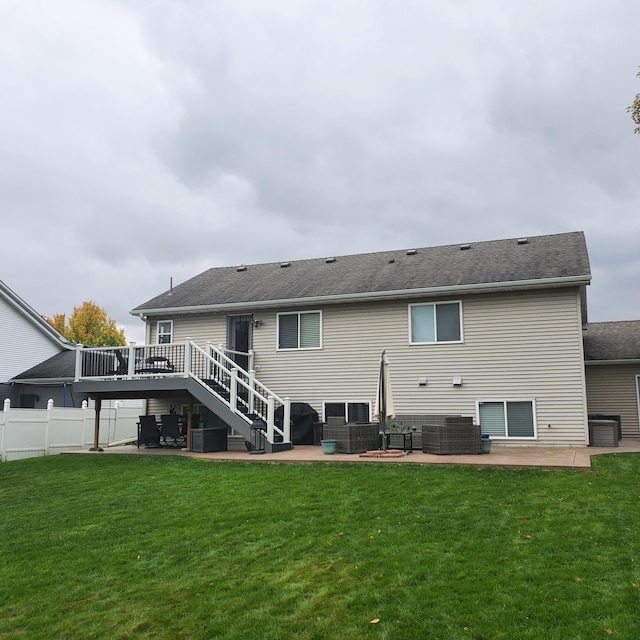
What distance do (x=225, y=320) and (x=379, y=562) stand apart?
12.4m

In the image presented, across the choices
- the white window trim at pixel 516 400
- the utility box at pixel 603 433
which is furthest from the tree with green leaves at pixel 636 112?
the utility box at pixel 603 433

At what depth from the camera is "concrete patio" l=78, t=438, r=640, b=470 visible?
33.3 feet

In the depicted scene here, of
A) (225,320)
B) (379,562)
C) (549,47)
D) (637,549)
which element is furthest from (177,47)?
(637,549)

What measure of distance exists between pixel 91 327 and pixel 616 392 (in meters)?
42.1

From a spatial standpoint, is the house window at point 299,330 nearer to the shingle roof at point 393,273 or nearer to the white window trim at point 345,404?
the shingle roof at point 393,273

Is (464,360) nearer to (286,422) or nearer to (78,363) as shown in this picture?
(286,422)

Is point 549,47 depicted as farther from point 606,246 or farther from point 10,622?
point 10,622

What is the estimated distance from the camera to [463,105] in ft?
53.1

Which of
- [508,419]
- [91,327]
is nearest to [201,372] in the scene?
[508,419]

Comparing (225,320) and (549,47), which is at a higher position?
(549,47)

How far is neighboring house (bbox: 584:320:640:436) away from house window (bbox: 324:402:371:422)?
6.92 meters

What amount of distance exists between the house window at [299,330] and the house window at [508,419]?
4668 mm

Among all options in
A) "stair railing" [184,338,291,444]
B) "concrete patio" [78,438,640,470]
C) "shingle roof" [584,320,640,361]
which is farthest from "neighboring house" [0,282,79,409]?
"shingle roof" [584,320,640,361]

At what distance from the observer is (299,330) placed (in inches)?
637
